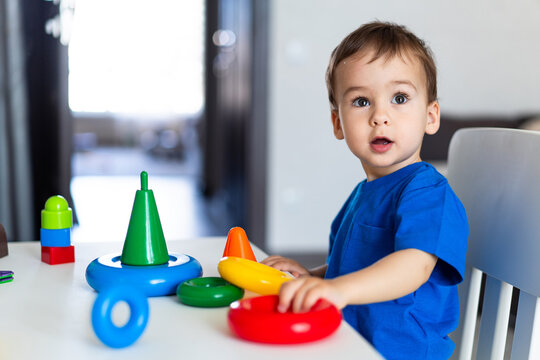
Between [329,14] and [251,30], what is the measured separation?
0.44 metres

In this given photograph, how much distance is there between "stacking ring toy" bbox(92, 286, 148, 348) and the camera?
0.45 meters

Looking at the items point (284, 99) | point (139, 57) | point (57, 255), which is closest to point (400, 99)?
point (57, 255)

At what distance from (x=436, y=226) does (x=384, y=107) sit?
0.21 m

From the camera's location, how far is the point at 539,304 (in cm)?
66

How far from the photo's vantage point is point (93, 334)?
49cm

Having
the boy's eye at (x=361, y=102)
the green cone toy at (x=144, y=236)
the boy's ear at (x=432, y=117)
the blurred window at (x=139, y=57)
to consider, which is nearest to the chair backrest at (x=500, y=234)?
the boy's ear at (x=432, y=117)

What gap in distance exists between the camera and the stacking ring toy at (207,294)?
1.82 feet

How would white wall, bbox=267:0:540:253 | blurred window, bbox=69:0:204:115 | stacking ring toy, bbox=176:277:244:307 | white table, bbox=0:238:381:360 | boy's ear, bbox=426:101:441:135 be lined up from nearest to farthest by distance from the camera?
white table, bbox=0:238:381:360
stacking ring toy, bbox=176:277:244:307
boy's ear, bbox=426:101:441:135
white wall, bbox=267:0:540:253
blurred window, bbox=69:0:204:115

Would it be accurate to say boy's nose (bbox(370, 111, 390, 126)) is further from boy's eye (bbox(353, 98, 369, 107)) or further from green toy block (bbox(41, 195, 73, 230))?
green toy block (bbox(41, 195, 73, 230))

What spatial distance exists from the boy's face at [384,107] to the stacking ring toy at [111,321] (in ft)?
1.46

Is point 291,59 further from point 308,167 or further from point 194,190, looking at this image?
point 194,190

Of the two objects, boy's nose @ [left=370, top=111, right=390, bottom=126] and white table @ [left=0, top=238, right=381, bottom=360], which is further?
boy's nose @ [left=370, top=111, right=390, bottom=126]

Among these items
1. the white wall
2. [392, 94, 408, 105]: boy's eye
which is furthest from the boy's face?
the white wall

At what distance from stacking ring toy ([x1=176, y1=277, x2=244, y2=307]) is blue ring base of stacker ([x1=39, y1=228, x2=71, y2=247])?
0.79ft
